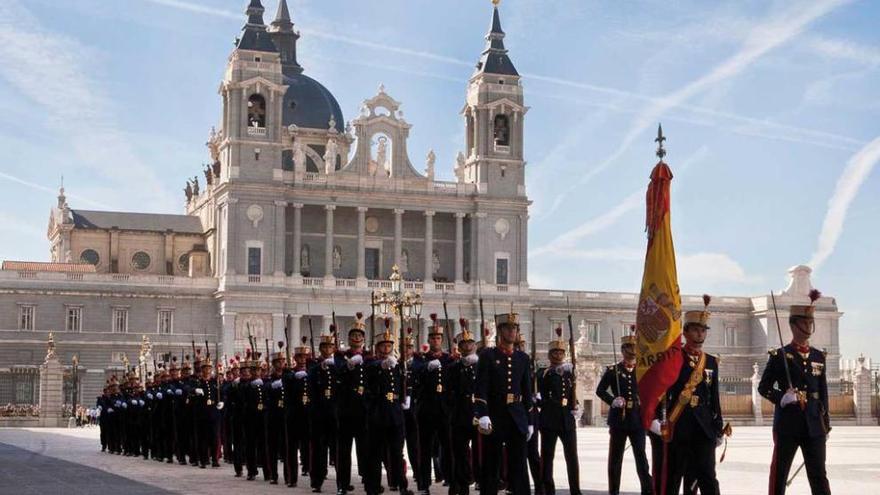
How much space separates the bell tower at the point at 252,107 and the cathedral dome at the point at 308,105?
13620mm

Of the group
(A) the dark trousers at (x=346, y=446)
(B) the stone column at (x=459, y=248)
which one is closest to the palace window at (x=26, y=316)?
(B) the stone column at (x=459, y=248)

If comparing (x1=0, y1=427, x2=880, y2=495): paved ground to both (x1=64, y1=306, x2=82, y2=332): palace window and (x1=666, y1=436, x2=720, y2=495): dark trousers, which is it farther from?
(x1=64, y1=306, x2=82, y2=332): palace window

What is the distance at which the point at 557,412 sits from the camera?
1716 centimetres

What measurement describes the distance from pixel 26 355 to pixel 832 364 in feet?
152

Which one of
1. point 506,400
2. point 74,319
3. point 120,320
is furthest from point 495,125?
point 506,400

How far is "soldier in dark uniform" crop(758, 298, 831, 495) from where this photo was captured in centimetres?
1325

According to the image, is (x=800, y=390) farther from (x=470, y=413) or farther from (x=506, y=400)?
(x=470, y=413)

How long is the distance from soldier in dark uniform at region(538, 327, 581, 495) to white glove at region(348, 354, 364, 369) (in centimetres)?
220

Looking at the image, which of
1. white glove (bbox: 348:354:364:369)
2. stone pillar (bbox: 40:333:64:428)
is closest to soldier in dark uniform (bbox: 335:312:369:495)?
white glove (bbox: 348:354:364:369)

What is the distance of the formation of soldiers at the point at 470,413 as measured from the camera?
1335 centimetres

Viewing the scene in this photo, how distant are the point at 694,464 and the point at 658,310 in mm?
1480

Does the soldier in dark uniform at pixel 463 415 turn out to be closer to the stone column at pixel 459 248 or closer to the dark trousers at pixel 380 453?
the dark trousers at pixel 380 453

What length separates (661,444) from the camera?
46.5 feet

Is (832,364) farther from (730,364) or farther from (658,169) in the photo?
(658,169)
